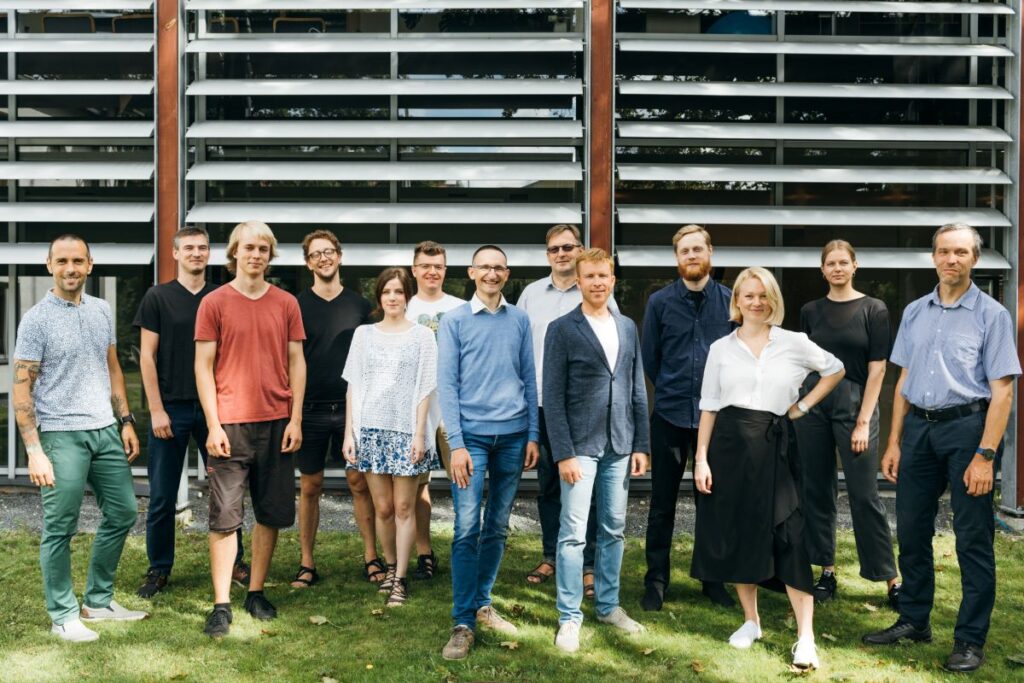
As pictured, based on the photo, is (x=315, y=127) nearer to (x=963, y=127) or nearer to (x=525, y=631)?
(x=525, y=631)

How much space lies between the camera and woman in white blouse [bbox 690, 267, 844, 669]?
15.2 feet

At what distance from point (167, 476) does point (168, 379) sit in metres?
0.63

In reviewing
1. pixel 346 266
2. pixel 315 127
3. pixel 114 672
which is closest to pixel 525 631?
pixel 114 672

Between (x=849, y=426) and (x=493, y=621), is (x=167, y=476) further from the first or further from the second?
(x=849, y=426)

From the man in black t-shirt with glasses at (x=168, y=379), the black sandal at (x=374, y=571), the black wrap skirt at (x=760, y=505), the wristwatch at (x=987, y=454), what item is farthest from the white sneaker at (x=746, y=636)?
the man in black t-shirt with glasses at (x=168, y=379)

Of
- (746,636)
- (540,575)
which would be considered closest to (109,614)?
(540,575)

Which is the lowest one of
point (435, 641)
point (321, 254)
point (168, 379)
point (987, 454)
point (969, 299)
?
point (435, 641)

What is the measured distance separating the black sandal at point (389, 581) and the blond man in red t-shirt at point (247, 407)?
0.69 meters

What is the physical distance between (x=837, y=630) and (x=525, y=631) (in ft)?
5.73

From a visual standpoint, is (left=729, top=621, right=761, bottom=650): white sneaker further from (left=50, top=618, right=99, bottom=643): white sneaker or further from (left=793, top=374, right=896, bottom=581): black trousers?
(left=50, top=618, right=99, bottom=643): white sneaker

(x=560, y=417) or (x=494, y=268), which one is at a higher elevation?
(x=494, y=268)

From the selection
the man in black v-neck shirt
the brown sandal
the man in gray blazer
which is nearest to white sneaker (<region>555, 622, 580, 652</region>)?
the man in gray blazer

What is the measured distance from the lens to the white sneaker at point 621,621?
4.90m

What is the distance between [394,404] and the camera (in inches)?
209
